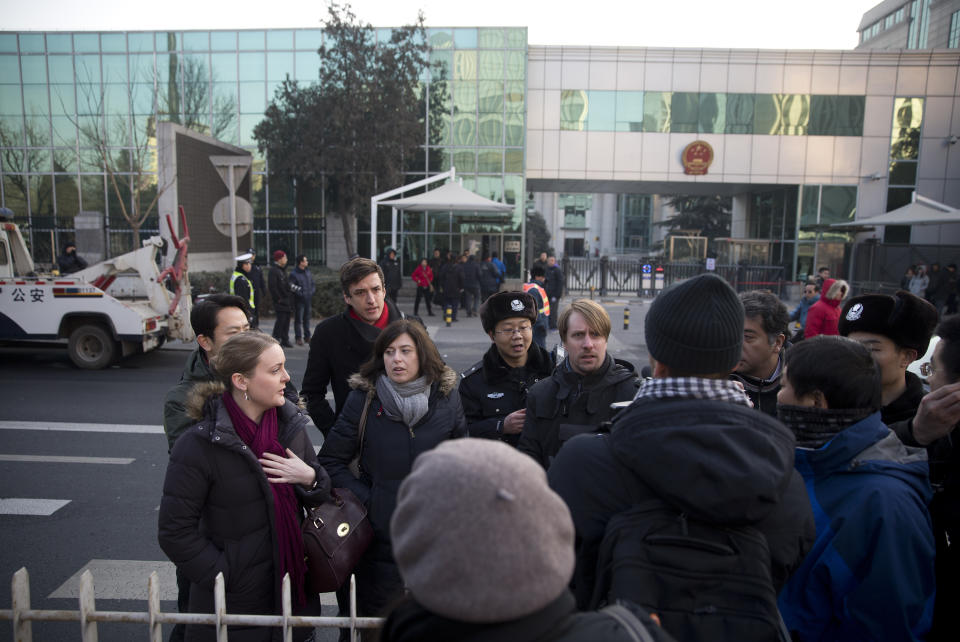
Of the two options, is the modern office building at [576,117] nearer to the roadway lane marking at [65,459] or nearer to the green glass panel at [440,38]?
the green glass panel at [440,38]

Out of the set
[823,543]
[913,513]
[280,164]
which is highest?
[280,164]

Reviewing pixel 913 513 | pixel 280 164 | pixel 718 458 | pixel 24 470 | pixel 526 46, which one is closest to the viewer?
pixel 718 458

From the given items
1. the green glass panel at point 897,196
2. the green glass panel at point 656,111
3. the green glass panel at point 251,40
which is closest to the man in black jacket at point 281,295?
the green glass panel at point 251,40

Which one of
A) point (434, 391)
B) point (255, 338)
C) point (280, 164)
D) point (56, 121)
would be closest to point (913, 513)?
point (434, 391)

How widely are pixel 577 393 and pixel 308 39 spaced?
2561cm

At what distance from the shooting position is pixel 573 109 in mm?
24641

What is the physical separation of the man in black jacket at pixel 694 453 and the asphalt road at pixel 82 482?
2883 millimetres

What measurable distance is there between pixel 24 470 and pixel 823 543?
6.91 m

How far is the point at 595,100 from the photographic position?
2459cm

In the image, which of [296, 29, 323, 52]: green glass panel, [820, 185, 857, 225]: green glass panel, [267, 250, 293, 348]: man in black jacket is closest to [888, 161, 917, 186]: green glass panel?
[820, 185, 857, 225]: green glass panel

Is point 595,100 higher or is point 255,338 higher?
point 595,100

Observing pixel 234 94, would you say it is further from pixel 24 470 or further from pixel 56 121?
pixel 24 470

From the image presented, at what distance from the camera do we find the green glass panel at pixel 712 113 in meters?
24.4

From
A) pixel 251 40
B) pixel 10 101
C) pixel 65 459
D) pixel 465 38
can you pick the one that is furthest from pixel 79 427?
pixel 10 101
